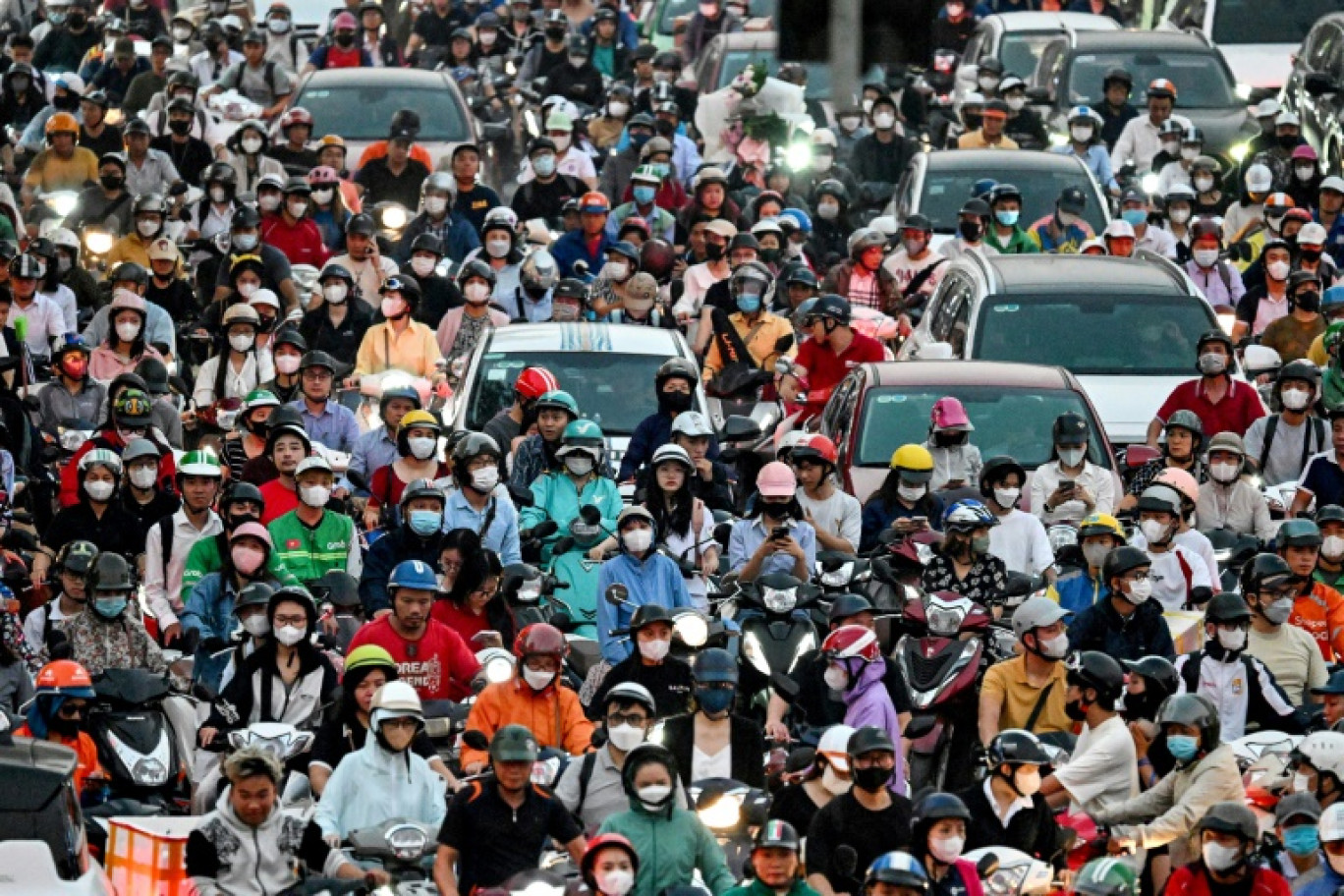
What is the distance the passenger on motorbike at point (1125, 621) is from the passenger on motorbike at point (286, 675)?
377 cm

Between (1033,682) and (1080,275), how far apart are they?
6.48 meters

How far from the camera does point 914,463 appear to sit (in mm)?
20484

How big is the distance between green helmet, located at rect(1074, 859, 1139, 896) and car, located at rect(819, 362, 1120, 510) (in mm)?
6796

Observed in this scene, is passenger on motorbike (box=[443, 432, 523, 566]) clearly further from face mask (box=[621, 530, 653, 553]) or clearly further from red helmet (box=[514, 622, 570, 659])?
red helmet (box=[514, 622, 570, 659])

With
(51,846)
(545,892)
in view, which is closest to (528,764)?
(545,892)

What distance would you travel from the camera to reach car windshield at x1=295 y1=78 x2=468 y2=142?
31828mm

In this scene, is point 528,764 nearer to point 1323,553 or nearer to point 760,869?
point 760,869

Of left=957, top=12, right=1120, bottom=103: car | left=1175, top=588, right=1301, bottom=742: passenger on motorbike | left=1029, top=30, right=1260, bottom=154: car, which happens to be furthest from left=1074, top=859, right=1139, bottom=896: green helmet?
left=957, top=12, right=1120, bottom=103: car

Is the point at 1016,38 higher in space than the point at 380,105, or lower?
lower

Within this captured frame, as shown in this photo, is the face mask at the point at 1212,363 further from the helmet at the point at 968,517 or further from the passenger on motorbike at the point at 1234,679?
the passenger on motorbike at the point at 1234,679

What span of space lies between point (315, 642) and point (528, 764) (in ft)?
8.63

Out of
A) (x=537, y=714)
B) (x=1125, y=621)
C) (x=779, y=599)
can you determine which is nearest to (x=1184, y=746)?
(x=1125, y=621)

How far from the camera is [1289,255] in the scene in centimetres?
2748

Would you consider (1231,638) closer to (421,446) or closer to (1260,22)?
(421,446)
